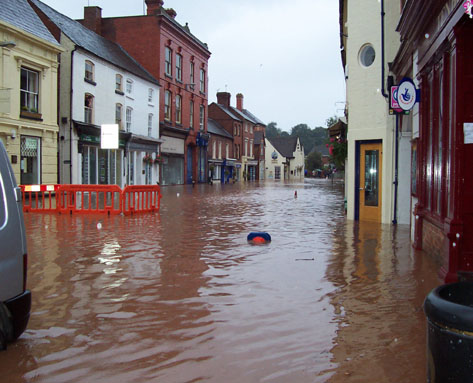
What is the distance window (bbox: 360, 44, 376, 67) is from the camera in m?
13.4

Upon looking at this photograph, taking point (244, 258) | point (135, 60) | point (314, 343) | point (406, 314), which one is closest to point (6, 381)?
point (314, 343)

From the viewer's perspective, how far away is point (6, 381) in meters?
3.55

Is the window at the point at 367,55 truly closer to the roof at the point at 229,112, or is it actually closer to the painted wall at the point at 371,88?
the painted wall at the point at 371,88

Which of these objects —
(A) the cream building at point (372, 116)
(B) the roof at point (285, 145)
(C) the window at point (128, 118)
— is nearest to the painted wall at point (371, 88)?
(A) the cream building at point (372, 116)

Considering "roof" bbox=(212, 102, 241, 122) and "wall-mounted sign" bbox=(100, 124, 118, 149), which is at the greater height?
"roof" bbox=(212, 102, 241, 122)

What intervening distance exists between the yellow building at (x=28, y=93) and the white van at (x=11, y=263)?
58.3ft

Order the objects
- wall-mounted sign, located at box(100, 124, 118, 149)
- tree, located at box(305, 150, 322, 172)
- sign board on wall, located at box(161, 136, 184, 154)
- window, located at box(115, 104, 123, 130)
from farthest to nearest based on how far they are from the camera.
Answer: tree, located at box(305, 150, 322, 172) < sign board on wall, located at box(161, 136, 184, 154) < window, located at box(115, 104, 123, 130) < wall-mounted sign, located at box(100, 124, 118, 149)

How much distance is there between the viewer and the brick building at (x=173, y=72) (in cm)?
3794

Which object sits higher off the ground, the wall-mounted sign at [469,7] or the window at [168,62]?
the window at [168,62]

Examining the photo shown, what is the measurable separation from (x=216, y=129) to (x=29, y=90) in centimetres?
3625

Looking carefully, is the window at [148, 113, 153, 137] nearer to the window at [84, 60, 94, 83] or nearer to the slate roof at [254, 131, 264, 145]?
the window at [84, 60, 94, 83]

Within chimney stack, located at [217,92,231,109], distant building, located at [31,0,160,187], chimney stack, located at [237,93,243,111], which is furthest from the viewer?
chimney stack, located at [237,93,243,111]

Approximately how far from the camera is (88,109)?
27516 millimetres

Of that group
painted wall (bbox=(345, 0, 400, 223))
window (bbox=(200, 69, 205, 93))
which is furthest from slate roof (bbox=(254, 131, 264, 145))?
painted wall (bbox=(345, 0, 400, 223))
